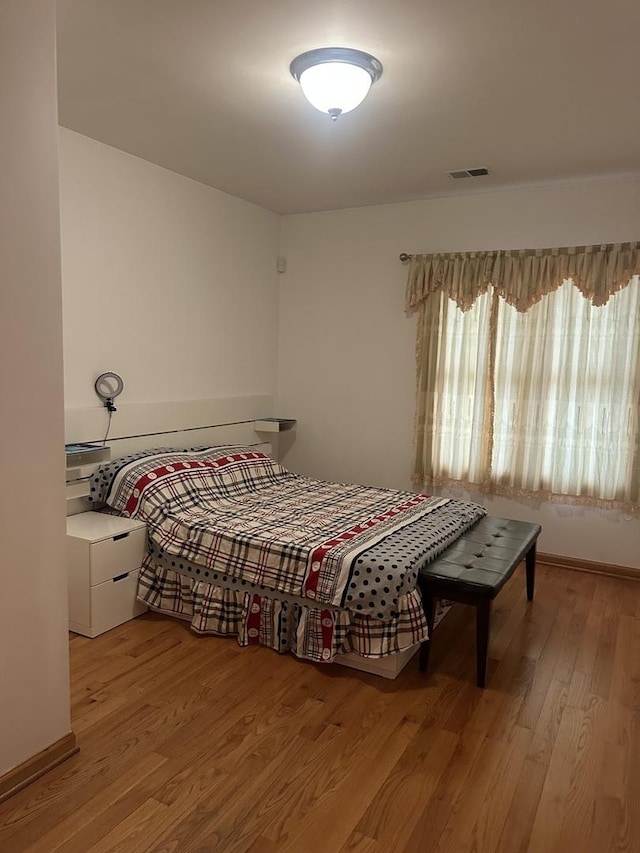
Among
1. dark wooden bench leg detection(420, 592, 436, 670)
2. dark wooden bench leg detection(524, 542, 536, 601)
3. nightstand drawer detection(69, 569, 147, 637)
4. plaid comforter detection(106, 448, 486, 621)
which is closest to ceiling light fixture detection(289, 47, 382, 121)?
plaid comforter detection(106, 448, 486, 621)

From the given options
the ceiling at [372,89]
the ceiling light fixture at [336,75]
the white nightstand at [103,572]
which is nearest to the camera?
the ceiling at [372,89]

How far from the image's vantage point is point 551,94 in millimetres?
2707

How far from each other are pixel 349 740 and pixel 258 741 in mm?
334

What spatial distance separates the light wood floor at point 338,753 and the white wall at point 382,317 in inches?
70.0

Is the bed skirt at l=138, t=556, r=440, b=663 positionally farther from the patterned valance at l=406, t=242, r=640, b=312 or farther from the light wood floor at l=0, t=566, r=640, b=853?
the patterned valance at l=406, t=242, r=640, b=312

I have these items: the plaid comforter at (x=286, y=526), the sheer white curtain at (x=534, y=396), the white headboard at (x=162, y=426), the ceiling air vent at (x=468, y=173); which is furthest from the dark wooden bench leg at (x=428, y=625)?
the ceiling air vent at (x=468, y=173)

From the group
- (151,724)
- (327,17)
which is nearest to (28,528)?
(151,724)

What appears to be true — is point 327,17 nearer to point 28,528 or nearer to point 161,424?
point 28,528

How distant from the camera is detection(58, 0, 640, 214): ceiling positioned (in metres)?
2.14

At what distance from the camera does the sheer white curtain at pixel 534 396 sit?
3.99 meters

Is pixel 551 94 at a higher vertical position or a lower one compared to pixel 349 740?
higher

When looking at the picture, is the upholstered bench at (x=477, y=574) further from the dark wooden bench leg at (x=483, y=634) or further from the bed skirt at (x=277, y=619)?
the bed skirt at (x=277, y=619)

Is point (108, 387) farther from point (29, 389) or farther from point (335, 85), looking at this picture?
point (335, 85)

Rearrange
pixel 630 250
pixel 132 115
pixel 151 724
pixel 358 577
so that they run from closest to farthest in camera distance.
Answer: pixel 151 724, pixel 358 577, pixel 132 115, pixel 630 250
